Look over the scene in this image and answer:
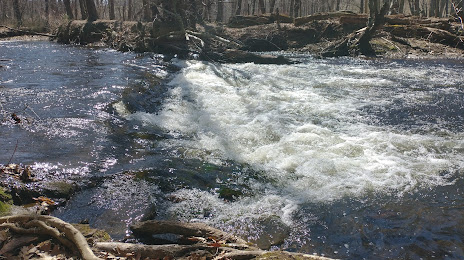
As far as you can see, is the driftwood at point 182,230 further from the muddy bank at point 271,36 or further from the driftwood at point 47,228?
the muddy bank at point 271,36

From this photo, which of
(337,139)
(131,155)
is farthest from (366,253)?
(131,155)

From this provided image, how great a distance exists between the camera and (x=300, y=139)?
21.1 ft

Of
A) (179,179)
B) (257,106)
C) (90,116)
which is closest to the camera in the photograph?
(179,179)

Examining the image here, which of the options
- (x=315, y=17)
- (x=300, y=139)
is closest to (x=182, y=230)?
(x=300, y=139)

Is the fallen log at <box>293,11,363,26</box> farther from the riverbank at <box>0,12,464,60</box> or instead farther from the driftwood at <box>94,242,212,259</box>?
the driftwood at <box>94,242,212,259</box>

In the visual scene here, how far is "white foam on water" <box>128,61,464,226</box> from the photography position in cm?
472

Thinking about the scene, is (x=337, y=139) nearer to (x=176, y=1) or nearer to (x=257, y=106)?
(x=257, y=106)

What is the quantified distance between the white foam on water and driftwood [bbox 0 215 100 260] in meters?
1.42

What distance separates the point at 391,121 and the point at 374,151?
212 centimetres

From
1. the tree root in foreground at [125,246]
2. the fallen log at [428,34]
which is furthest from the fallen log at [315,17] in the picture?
the tree root in foreground at [125,246]

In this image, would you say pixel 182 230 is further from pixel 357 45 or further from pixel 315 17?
pixel 315 17

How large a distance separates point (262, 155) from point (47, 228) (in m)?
3.50

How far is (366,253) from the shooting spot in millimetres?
Result: 3514

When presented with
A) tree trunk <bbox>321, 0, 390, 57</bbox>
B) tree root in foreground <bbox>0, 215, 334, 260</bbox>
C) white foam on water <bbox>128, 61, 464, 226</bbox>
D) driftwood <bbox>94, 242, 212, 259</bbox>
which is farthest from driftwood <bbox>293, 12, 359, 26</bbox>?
driftwood <bbox>94, 242, 212, 259</bbox>
